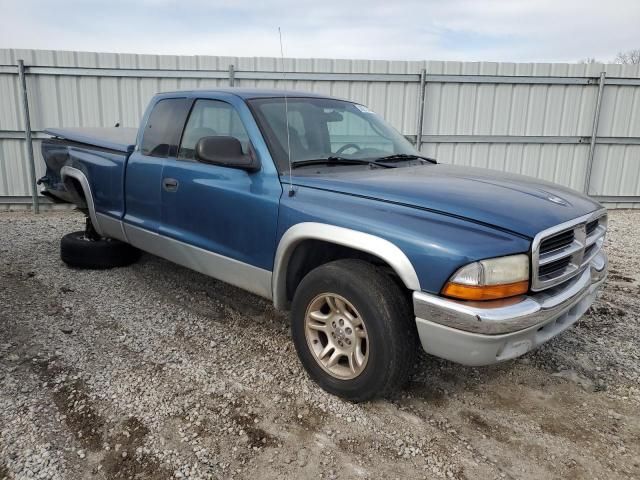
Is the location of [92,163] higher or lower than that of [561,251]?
higher

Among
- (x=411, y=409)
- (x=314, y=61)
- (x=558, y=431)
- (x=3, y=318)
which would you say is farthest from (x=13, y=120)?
(x=558, y=431)

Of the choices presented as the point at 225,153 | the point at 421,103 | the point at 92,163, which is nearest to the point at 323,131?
the point at 225,153

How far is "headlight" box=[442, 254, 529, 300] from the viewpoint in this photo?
2416 millimetres

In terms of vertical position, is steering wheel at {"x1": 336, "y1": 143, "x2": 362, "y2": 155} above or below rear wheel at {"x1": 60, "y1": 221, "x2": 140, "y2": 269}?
above

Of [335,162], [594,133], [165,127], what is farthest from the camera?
[594,133]

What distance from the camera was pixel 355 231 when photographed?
9.06ft

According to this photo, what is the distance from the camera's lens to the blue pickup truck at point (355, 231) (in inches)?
97.8

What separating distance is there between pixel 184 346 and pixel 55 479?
1450mm

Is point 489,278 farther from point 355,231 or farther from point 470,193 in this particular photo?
point 355,231

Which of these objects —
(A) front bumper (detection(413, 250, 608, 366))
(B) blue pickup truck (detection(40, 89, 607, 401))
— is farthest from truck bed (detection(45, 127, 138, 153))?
(A) front bumper (detection(413, 250, 608, 366))

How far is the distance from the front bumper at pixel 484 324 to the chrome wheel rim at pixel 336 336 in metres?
0.40

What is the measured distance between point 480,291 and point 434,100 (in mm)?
7602

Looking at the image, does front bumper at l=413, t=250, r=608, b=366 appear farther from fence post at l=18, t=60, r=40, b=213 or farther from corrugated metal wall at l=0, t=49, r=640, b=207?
fence post at l=18, t=60, r=40, b=213

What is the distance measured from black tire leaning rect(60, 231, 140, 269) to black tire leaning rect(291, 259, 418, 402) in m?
3.25
